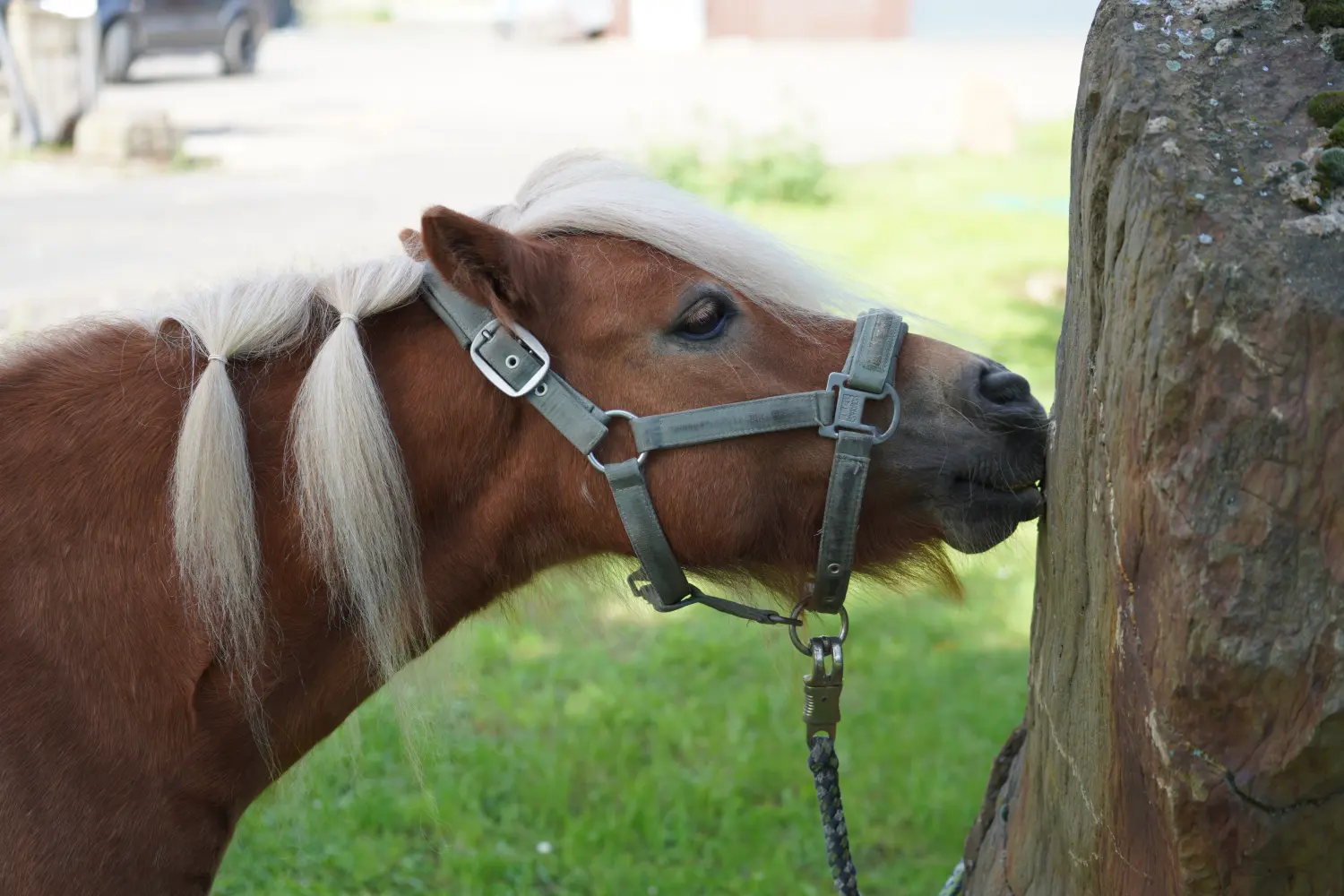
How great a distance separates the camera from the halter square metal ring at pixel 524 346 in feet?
7.04

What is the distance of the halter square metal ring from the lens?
Answer: 215 cm

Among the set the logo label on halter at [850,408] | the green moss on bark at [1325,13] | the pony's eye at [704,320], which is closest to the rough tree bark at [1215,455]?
the green moss on bark at [1325,13]

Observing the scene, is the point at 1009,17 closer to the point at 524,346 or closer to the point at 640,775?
the point at 640,775

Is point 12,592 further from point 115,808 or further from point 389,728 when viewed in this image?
point 389,728

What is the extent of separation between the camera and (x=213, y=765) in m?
2.13

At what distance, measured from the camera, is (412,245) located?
2.45m

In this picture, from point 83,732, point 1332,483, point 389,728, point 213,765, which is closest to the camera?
point 1332,483

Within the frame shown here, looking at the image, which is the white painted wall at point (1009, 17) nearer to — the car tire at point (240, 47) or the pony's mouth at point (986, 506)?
the car tire at point (240, 47)

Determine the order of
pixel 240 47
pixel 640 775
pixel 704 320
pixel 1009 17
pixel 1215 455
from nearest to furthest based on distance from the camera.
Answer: pixel 1215 455 < pixel 704 320 < pixel 640 775 < pixel 240 47 < pixel 1009 17

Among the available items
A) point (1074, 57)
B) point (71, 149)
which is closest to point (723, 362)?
point (71, 149)

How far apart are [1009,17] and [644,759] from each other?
1176 inches

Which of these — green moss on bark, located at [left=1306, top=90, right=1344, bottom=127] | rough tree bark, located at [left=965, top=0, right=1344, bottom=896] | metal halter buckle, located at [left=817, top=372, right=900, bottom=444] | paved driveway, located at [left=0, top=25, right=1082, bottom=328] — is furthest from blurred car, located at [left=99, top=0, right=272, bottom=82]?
green moss on bark, located at [left=1306, top=90, right=1344, bottom=127]

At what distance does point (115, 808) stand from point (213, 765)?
0.17 metres

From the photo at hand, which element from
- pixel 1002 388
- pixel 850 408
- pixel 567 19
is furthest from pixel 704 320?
pixel 567 19
